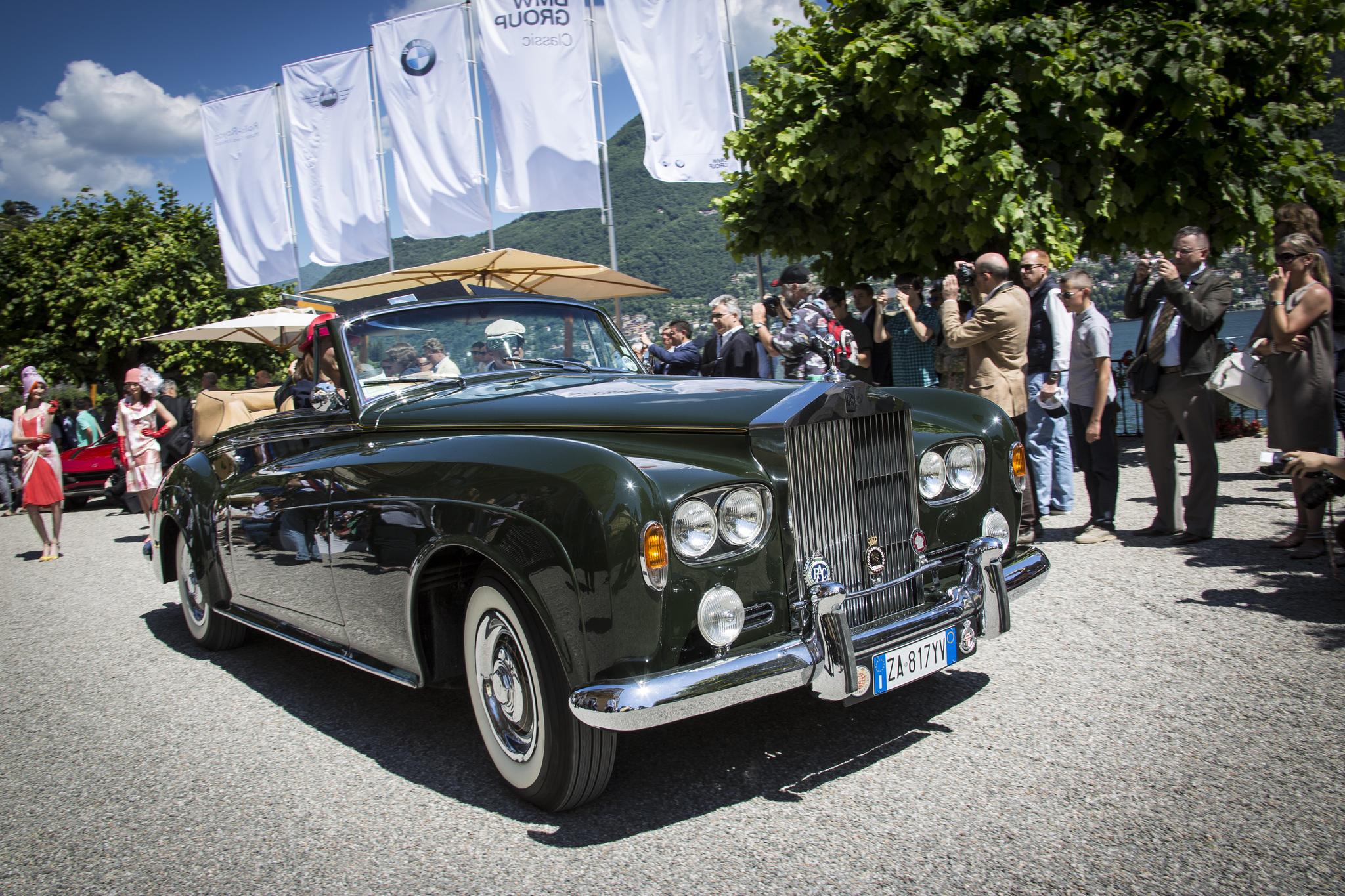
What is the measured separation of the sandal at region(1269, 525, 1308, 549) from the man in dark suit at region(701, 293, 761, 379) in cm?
378

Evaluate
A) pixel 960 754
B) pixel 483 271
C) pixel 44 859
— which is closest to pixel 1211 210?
pixel 483 271

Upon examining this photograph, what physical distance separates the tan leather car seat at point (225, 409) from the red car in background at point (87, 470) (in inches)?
282

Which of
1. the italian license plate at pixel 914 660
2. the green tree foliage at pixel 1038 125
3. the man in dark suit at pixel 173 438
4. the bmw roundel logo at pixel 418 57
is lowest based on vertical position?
the italian license plate at pixel 914 660

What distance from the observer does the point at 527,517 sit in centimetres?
256

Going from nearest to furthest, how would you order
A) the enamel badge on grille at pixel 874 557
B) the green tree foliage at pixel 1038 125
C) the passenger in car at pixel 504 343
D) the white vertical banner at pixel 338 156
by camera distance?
1. the enamel badge on grille at pixel 874 557
2. the passenger in car at pixel 504 343
3. the green tree foliage at pixel 1038 125
4. the white vertical banner at pixel 338 156

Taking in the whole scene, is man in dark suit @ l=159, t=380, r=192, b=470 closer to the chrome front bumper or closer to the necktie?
the chrome front bumper

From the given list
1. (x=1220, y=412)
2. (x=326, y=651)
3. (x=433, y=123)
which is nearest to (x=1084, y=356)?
(x=326, y=651)

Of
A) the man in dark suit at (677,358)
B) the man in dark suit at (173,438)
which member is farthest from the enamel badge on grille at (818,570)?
the man in dark suit at (173,438)

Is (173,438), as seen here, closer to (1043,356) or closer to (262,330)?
(262,330)

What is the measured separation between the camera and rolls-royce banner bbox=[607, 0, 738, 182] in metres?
12.7

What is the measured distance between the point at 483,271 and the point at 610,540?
8391 millimetres

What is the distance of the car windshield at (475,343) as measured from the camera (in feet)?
13.1

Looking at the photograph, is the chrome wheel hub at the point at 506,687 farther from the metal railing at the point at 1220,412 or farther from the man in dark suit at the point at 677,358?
the metal railing at the point at 1220,412

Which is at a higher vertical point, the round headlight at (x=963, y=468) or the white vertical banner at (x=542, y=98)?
the white vertical banner at (x=542, y=98)
